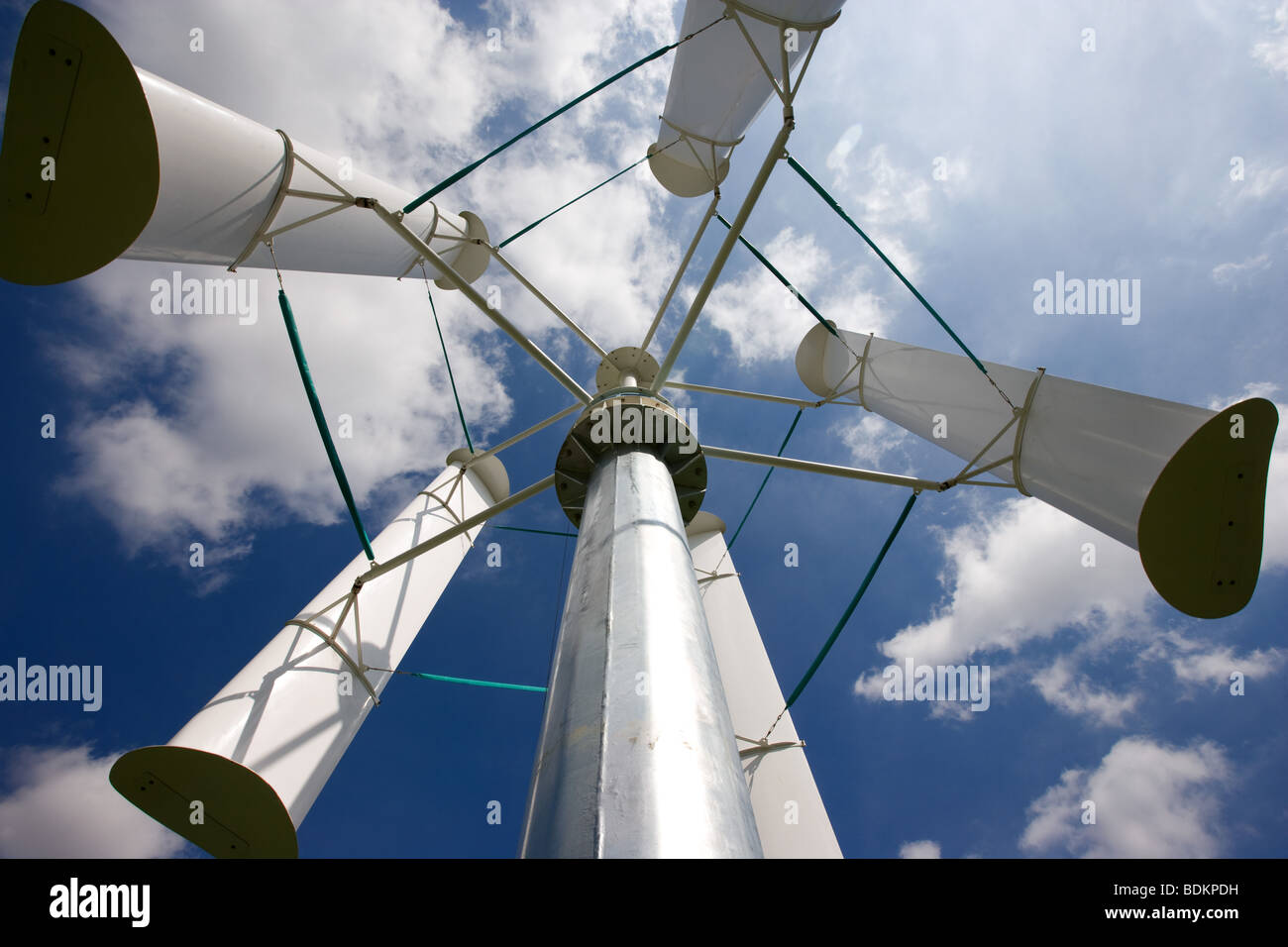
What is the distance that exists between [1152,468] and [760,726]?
Result: 5.47m

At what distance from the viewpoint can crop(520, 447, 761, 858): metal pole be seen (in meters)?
2.11

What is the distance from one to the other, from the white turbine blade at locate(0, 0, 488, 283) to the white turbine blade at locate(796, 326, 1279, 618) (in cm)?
669

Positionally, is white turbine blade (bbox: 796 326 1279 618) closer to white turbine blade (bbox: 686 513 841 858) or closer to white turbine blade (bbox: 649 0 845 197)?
white turbine blade (bbox: 686 513 841 858)

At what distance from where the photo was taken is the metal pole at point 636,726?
2.11m

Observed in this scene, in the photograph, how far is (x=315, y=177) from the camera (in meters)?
6.12

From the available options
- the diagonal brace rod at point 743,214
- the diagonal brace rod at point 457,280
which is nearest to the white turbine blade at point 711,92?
the diagonal brace rod at point 743,214

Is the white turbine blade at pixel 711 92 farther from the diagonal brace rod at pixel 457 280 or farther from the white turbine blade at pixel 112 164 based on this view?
the white turbine blade at pixel 112 164

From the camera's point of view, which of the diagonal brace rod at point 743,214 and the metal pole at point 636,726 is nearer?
the metal pole at point 636,726

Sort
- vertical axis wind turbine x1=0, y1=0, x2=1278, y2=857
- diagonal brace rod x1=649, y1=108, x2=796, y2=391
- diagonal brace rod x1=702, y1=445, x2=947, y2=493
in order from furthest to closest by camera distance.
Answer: diagonal brace rod x1=702, y1=445, x2=947, y2=493 < diagonal brace rod x1=649, y1=108, x2=796, y2=391 < vertical axis wind turbine x1=0, y1=0, x2=1278, y2=857

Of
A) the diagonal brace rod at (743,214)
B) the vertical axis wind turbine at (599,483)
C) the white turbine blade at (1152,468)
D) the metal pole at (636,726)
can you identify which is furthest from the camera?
the diagonal brace rod at (743,214)

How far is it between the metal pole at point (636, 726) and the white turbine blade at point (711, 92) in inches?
244

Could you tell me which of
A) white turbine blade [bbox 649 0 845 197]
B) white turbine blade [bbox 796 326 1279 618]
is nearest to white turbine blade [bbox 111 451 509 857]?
white turbine blade [bbox 796 326 1279 618]
